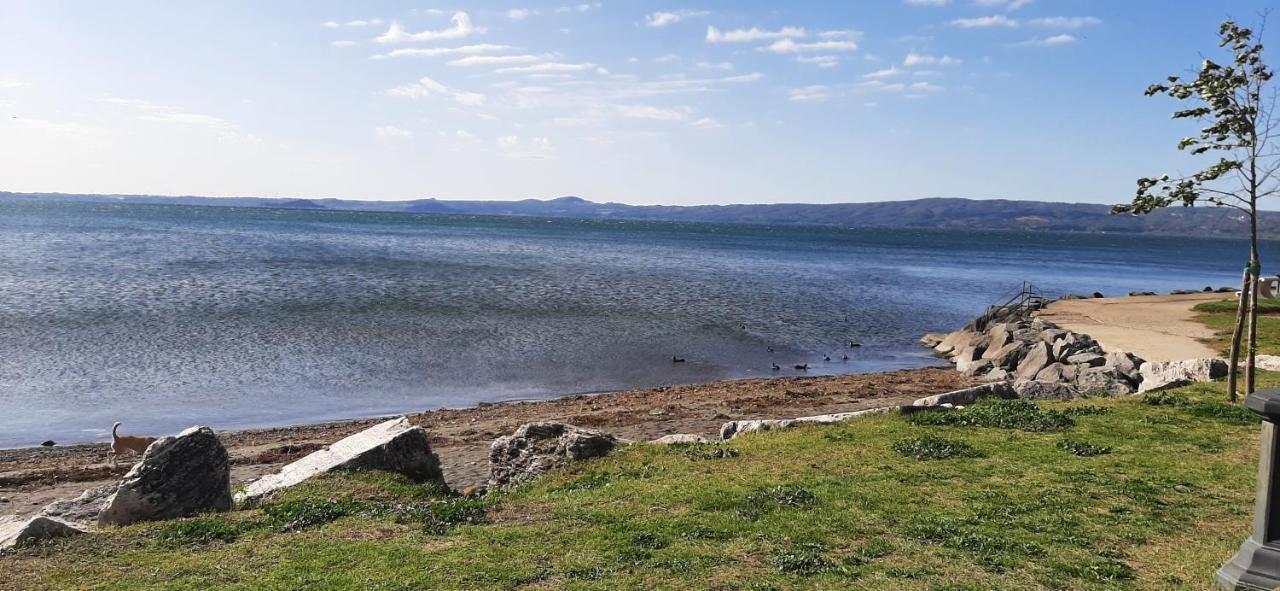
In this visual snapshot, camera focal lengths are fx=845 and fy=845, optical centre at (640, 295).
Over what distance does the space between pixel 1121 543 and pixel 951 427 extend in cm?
576

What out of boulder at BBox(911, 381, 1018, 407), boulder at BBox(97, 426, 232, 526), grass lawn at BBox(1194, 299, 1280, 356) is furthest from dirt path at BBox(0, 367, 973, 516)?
grass lawn at BBox(1194, 299, 1280, 356)

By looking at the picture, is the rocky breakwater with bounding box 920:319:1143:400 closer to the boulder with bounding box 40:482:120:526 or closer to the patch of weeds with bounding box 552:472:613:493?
the patch of weeds with bounding box 552:472:613:493

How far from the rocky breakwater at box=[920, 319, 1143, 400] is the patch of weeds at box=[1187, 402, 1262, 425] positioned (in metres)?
2.79

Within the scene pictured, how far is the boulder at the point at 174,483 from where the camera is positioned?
33.3ft

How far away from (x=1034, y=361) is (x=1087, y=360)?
10.1 feet

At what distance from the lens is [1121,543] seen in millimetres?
8789

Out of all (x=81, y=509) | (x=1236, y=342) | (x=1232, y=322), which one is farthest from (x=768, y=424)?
(x=1232, y=322)

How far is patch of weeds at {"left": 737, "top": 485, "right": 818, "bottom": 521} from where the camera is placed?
32.6ft

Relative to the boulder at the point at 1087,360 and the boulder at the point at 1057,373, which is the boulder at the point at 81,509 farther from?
the boulder at the point at 1087,360

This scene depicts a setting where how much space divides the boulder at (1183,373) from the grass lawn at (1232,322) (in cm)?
700

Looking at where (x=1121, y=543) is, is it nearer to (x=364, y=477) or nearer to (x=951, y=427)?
(x=951, y=427)

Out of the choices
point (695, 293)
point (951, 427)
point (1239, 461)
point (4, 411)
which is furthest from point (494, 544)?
point (695, 293)

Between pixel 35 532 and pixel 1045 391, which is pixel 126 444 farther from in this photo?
pixel 1045 391

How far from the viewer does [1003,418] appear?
584 inches
